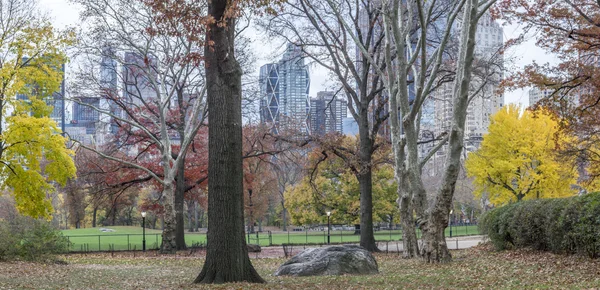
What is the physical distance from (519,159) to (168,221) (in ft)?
74.3

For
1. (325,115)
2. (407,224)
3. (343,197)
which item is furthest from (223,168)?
(343,197)

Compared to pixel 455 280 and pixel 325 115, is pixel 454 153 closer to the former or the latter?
pixel 455 280

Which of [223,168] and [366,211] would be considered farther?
[366,211]

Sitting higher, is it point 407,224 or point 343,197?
point 343,197

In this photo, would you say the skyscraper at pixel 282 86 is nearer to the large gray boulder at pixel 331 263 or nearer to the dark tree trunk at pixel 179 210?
the dark tree trunk at pixel 179 210

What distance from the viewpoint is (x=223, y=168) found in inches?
435

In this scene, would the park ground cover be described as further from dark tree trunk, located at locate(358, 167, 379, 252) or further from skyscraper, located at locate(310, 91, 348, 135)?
skyscraper, located at locate(310, 91, 348, 135)

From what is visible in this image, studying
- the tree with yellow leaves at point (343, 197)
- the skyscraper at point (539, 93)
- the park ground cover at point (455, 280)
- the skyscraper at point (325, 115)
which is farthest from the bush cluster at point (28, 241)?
the tree with yellow leaves at point (343, 197)

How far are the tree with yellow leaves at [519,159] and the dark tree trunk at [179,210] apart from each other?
18.9 metres

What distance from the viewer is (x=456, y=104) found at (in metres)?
14.4

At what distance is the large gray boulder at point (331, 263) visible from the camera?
45.1 ft

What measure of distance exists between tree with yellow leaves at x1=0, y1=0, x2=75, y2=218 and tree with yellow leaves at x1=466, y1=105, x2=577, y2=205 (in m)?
26.1

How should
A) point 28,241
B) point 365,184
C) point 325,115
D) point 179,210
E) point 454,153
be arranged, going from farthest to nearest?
1. point 179,210
2. point 325,115
3. point 365,184
4. point 28,241
5. point 454,153

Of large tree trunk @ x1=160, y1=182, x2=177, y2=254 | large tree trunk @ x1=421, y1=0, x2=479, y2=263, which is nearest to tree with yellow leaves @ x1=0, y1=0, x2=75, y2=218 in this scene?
large tree trunk @ x1=160, y1=182, x2=177, y2=254
